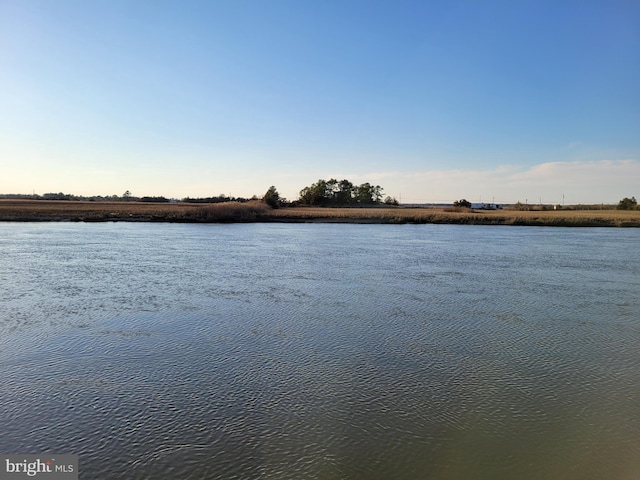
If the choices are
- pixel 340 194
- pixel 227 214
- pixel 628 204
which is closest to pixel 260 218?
pixel 227 214

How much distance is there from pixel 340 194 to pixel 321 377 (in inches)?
3532

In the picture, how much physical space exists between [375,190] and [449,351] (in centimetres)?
9454

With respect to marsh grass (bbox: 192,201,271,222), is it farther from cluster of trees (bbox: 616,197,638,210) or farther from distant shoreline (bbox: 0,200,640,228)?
cluster of trees (bbox: 616,197,638,210)

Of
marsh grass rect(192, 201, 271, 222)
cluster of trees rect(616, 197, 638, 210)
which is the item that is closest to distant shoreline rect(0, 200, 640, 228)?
marsh grass rect(192, 201, 271, 222)

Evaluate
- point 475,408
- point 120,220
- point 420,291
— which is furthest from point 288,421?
point 120,220

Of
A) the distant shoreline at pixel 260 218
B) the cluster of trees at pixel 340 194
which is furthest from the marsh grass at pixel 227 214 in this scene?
the cluster of trees at pixel 340 194

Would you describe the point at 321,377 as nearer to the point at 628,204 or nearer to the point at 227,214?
the point at 227,214

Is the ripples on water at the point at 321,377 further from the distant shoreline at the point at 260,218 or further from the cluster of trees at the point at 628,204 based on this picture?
the cluster of trees at the point at 628,204

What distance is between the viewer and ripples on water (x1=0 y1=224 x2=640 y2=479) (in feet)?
15.6

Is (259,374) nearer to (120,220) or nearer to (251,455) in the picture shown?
(251,455)

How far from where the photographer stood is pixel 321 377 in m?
6.77

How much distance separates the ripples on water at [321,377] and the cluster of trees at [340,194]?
74.8 m

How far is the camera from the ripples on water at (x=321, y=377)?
474 cm

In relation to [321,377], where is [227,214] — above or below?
above
